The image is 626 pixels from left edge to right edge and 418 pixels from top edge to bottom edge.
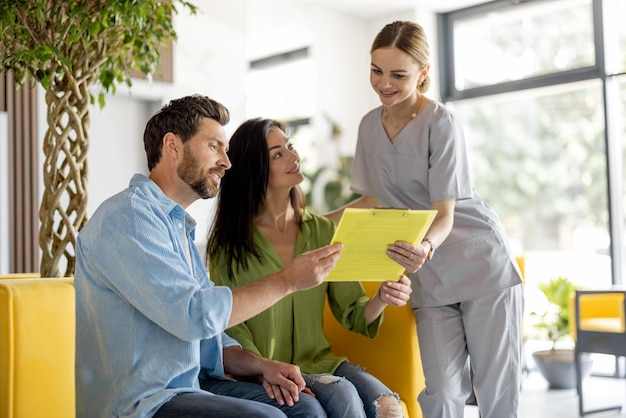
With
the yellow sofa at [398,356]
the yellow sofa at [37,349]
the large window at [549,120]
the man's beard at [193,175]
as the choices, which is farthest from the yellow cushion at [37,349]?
the large window at [549,120]

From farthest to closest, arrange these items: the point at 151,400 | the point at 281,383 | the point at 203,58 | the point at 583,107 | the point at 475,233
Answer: the point at 583,107 → the point at 203,58 → the point at 475,233 → the point at 281,383 → the point at 151,400

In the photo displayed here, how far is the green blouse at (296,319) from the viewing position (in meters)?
2.29

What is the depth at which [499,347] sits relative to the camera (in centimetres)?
239

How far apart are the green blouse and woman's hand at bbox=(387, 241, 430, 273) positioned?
0.36 metres

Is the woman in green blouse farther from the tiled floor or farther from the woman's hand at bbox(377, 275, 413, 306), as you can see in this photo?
the tiled floor

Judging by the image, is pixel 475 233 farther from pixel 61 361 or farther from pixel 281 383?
pixel 61 361

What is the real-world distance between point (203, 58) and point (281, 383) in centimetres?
440

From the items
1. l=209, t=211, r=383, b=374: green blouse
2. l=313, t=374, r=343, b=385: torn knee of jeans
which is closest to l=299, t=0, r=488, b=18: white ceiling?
l=209, t=211, r=383, b=374: green blouse

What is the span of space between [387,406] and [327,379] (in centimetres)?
18

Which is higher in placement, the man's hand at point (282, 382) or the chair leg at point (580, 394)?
the man's hand at point (282, 382)

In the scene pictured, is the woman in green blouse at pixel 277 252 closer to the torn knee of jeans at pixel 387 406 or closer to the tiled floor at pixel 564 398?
the torn knee of jeans at pixel 387 406

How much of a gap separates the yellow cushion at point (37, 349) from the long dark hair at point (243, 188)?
0.74 m

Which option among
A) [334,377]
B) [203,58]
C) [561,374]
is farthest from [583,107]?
[334,377]

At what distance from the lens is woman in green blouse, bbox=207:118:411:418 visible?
229 centimetres
